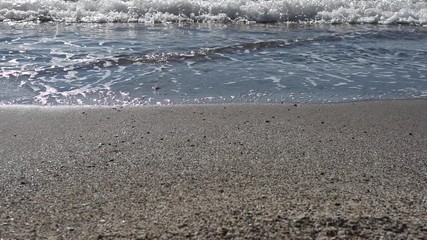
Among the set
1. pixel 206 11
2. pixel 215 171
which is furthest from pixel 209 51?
pixel 215 171

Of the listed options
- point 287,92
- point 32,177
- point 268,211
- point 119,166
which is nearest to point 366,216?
point 268,211

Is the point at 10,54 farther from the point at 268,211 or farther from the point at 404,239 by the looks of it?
the point at 404,239

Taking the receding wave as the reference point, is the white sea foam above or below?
above

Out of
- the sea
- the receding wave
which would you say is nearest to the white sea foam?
the sea

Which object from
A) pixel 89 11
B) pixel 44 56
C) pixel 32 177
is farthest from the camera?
pixel 89 11

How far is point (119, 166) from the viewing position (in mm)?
3979

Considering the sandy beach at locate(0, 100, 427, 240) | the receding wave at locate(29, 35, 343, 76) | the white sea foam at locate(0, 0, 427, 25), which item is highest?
the white sea foam at locate(0, 0, 427, 25)

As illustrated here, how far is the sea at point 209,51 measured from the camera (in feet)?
20.7

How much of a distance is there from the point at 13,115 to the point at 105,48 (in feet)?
11.3

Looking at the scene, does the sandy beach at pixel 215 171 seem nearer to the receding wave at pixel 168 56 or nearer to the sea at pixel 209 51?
the sea at pixel 209 51

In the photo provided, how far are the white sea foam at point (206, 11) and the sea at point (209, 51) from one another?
2cm

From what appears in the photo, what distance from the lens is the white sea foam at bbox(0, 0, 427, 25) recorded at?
11938 millimetres

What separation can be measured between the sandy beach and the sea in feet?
1.89

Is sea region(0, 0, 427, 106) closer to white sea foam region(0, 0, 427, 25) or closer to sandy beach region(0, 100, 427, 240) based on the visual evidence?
white sea foam region(0, 0, 427, 25)
